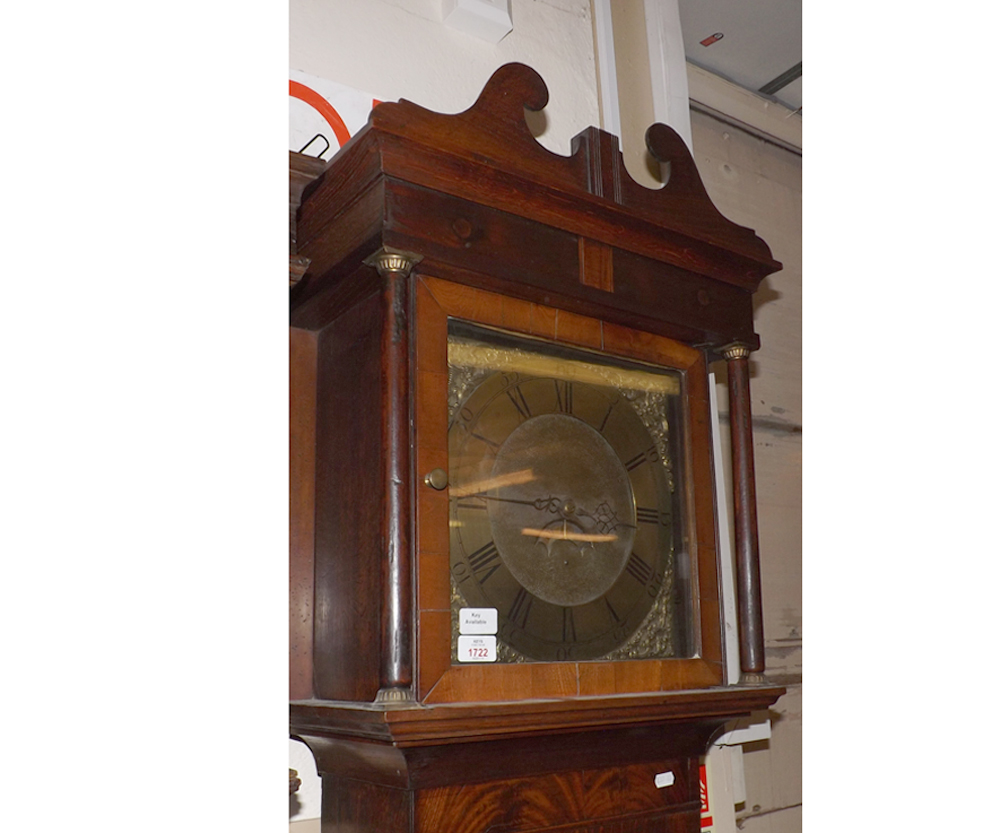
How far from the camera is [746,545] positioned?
4.46 ft

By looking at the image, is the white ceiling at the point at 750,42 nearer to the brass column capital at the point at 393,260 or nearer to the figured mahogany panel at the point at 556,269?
the figured mahogany panel at the point at 556,269

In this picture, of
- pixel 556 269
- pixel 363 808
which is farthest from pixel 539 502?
pixel 363 808

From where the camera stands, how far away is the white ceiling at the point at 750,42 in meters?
2.08

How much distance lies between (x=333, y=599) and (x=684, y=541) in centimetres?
49

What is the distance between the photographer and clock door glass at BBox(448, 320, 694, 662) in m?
1.13

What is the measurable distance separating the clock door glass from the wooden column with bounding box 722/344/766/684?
85mm

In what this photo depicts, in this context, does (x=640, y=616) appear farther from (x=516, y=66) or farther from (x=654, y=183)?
(x=654, y=183)

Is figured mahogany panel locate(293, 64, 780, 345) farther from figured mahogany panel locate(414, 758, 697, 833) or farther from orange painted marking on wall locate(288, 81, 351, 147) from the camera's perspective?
figured mahogany panel locate(414, 758, 697, 833)

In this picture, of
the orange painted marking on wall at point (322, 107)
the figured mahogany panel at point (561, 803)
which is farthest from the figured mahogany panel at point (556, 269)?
the figured mahogany panel at point (561, 803)

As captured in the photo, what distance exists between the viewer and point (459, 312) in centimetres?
115
